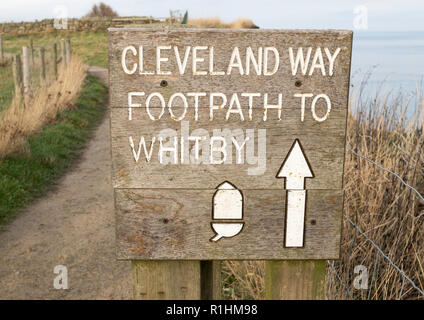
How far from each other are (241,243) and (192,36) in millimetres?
610

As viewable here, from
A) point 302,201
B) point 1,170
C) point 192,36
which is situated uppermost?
point 192,36

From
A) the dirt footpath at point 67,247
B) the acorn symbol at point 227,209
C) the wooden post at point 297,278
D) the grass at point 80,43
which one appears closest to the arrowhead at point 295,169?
the acorn symbol at point 227,209

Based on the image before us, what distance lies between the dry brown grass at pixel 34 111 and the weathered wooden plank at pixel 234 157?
186 inches

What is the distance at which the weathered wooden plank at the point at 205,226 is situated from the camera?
1.34 meters

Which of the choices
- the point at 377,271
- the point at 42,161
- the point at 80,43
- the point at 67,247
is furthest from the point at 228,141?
the point at 80,43

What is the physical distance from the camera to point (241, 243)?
1.36 meters

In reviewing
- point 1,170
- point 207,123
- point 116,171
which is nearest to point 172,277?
point 116,171

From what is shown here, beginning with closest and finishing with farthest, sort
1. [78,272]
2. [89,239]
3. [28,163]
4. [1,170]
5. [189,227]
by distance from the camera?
[189,227] < [78,272] < [89,239] < [1,170] < [28,163]

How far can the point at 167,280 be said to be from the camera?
56.0 inches

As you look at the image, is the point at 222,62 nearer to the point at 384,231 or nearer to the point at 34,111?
the point at 384,231

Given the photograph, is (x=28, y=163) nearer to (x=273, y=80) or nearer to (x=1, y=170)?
(x=1, y=170)

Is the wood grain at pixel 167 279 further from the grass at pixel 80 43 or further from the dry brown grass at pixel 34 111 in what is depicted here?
the grass at pixel 80 43

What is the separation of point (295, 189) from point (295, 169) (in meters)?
0.06

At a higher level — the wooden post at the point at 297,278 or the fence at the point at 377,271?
the wooden post at the point at 297,278
